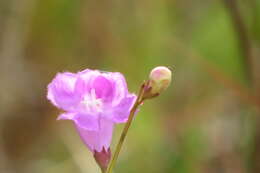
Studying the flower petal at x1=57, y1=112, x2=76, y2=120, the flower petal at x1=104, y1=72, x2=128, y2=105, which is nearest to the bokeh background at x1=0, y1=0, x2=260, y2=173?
the flower petal at x1=104, y1=72, x2=128, y2=105

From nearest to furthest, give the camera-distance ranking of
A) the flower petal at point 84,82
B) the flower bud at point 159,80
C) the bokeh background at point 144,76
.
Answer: the flower bud at point 159,80, the flower petal at point 84,82, the bokeh background at point 144,76

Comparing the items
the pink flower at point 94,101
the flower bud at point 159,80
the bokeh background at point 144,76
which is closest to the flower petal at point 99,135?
the pink flower at point 94,101

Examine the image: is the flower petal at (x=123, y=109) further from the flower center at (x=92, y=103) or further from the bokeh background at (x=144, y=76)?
the bokeh background at (x=144, y=76)

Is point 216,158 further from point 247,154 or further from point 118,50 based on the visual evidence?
point 118,50

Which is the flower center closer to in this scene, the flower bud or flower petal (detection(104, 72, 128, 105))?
flower petal (detection(104, 72, 128, 105))

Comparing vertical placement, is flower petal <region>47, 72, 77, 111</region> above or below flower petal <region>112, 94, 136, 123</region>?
above

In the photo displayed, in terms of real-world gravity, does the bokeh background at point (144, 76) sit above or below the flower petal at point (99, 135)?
below

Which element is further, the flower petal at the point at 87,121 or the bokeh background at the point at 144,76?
the bokeh background at the point at 144,76
